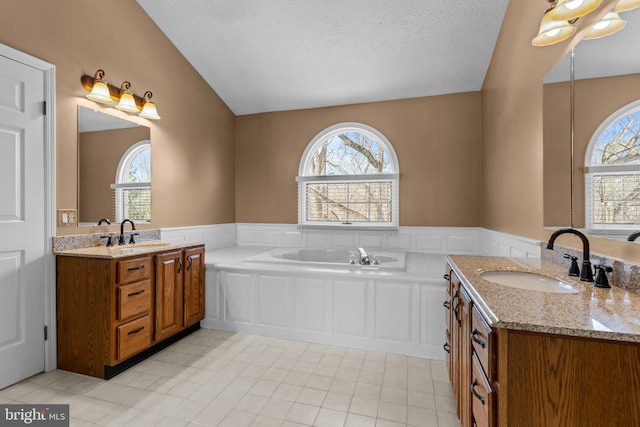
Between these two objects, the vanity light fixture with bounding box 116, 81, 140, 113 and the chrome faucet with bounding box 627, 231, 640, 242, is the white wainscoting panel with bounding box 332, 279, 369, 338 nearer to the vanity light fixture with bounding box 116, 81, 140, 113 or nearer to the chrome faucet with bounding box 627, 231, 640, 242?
the chrome faucet with bounding box 627, 231, 640, 242

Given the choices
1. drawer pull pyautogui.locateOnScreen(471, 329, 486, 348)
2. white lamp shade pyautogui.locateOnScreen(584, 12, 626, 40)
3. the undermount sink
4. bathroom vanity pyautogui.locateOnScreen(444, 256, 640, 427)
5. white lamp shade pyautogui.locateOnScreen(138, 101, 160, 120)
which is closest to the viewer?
bathroom vanity pyautogui.locateOnScreen(444, 256, 640, 427)

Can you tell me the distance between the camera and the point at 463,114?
359 cm

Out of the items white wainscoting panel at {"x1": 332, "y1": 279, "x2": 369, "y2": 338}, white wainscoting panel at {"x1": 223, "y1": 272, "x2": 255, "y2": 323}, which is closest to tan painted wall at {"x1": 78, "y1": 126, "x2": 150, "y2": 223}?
white wainscoting panel at {"x1": 223, "y1": 272, "x2": 255, "y2": 323}

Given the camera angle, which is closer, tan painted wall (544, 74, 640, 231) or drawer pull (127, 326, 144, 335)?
A: tan painted wall (544, 74, 640, 231)

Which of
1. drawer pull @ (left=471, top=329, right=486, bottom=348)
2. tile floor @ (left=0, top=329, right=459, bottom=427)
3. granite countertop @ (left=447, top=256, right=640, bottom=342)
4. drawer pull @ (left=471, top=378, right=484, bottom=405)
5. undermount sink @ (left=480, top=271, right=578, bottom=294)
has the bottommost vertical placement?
tile floor @ (left=0, top=329, right=459, bottom=427)

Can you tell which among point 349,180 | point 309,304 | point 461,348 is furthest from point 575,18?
point 349,180

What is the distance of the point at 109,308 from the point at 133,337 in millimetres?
298

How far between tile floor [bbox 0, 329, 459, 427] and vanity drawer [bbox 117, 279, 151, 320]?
1.38 ft

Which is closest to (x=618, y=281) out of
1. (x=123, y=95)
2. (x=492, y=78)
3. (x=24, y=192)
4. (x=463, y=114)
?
(x=492, y=78)

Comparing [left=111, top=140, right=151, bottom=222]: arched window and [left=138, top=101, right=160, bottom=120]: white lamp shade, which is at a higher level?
[left=138, top=101, right=160, bottom=120]: white lamp shade

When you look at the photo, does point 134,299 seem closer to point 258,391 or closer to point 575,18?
point 258,391

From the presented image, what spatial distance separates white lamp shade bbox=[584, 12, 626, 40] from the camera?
125 cm

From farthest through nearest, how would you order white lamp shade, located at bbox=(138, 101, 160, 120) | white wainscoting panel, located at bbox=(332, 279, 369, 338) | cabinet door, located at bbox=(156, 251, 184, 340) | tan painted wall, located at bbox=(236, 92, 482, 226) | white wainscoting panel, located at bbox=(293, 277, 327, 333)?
tan painted wall, located at bbox=(236, 92, 482, 226), white lamp shade, located at bbox=(138, 101, 160, 120), white wainscoting panel, located at bbox=(293, 277, 327, 333), white wainscoting panel, located at bbox=(332, 279, 369, 338), cabinet door, located at bbox=(156, 251, 184, 340)

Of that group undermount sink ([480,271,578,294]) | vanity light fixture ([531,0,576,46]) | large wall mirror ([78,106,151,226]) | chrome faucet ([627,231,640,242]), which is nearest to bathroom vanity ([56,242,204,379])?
large wall mirror ([78,106,151,226])
